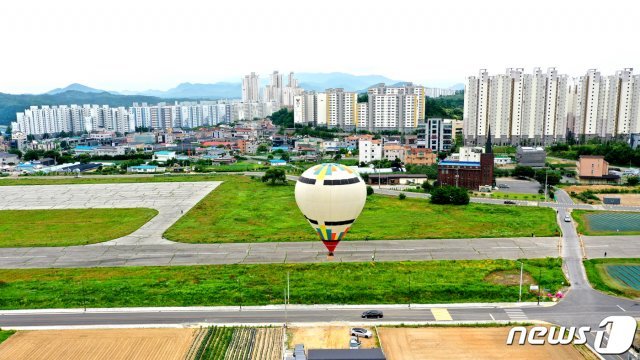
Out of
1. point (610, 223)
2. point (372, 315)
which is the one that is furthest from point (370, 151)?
point (372, 315)

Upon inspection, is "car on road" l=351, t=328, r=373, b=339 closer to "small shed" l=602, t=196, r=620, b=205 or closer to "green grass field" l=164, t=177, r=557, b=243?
"green grass field" l=164, t=177, r=557, b=243

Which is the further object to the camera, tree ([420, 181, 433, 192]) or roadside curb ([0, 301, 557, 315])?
tree ([420, 181, 433, 192])

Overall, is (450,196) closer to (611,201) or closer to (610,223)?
(610,223)

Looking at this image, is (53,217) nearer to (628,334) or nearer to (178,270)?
(178,270)

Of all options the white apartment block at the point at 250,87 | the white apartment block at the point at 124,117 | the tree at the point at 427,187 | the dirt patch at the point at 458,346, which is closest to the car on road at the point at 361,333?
the dirt patch at the point at 458,346

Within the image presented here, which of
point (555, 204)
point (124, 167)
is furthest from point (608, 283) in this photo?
point (124, 167)

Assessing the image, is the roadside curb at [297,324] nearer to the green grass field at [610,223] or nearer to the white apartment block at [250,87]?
the green grass field at [610,223]

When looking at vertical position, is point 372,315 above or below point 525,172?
below

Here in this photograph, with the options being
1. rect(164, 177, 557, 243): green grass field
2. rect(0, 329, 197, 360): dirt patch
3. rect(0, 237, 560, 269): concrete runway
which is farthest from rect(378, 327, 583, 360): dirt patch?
rect(164, 177, 557, 243): green grass field
